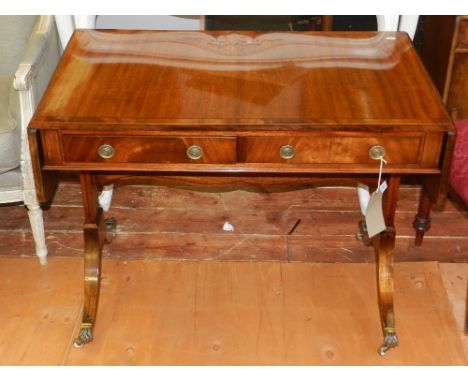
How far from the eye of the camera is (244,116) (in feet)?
5.57

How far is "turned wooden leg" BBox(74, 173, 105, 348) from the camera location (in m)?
2.13

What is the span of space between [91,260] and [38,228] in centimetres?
30

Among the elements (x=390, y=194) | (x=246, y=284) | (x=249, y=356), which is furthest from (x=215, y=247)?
(x=390, y=194)

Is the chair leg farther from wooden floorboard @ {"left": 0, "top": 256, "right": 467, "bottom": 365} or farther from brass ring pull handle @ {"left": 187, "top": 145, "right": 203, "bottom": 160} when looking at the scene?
brass ring pull handle @ {"left": 187, "top": 145, "right": 203, "bottom": 160}

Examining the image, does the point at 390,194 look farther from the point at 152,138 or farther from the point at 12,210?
the point at 12,210

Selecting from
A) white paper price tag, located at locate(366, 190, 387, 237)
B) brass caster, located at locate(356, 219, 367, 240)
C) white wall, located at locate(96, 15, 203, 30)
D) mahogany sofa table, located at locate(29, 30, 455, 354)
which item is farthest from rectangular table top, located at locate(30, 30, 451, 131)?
white wall, located at locate(96, 15, 203, 30)

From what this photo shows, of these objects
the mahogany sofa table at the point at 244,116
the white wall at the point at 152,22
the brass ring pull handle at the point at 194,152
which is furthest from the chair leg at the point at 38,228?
the white wall at the point at 152,22

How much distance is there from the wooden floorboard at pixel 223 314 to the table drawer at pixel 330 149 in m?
→ 0.72

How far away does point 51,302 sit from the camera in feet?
7.66

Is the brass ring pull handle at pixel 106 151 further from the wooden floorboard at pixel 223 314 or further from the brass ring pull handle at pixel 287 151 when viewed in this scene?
the wooden floorboard at pixel 223 314

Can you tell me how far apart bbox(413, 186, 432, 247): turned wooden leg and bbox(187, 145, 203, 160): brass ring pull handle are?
3.47ft

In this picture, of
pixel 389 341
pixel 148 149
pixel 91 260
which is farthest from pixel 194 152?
pixel 389 341

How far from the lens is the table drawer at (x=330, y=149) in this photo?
169 cm

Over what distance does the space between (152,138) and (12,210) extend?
1.36 m
